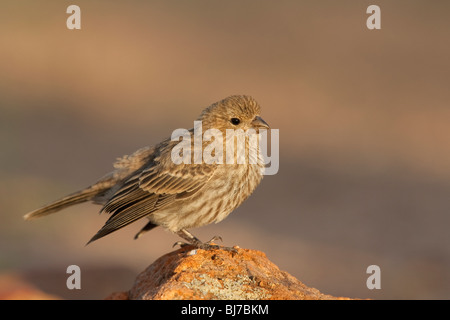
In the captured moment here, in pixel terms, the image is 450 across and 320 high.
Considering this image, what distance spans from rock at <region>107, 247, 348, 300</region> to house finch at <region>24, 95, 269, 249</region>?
0.54 meters

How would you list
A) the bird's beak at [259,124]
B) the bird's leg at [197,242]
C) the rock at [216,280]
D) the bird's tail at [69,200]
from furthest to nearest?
1. the bird's tail at [69,200]
2. the bird's beak at [259,124]
3. the bird's leg at [197,242]
4. the rock at [216,280]

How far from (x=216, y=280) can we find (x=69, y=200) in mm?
2411

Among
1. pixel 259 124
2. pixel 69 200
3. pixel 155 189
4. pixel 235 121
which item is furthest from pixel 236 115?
pixel 69 200

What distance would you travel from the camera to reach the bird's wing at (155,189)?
234 inches

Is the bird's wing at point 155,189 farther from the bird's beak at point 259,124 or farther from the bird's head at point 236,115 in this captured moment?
the bird's beak at point 259,124

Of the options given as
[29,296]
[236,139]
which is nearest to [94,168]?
[29,296]

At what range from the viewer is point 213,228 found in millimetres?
10766

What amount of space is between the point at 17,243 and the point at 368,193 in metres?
6.08

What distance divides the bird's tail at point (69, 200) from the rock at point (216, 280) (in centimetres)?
145

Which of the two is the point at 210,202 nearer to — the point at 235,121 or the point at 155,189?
the point at 155,189

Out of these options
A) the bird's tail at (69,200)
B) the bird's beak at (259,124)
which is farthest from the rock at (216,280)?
the bird's tail at (69,200)

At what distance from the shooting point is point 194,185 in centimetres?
596
